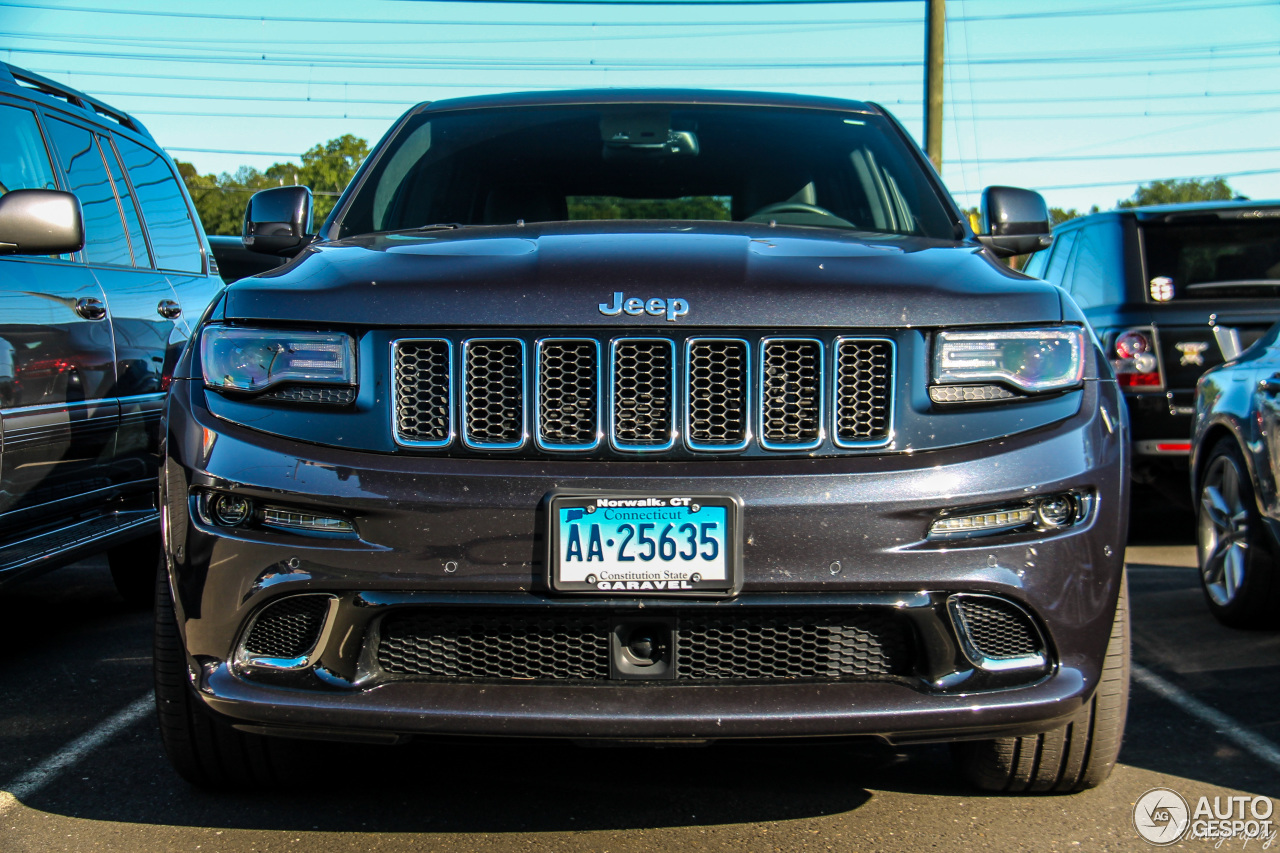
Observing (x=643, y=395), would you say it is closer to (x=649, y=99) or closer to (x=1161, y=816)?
(x=1161, y=816)

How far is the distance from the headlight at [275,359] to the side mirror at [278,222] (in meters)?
1.11

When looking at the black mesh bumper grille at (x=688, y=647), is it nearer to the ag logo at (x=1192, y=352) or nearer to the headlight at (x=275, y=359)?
the headlight at (x=275, y=359)

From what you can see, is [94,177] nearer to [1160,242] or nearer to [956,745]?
[956,745]

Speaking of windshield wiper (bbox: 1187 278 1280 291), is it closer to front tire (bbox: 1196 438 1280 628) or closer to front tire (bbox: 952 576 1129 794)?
front tire (bbox: 1196 438 1280 628)

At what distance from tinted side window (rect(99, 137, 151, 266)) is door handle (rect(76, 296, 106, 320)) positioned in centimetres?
78

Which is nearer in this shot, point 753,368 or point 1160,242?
point 753,368

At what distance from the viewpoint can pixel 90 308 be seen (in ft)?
15.4

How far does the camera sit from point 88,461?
15.3 ft

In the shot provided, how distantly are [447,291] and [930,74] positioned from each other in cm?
1658

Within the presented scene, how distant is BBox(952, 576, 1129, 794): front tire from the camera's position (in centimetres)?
299

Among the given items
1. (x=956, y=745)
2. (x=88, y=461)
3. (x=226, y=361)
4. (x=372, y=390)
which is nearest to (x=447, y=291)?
(x=372, y=390)

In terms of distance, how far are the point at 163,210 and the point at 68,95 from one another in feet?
2.58

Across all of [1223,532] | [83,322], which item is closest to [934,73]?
[1223,532]

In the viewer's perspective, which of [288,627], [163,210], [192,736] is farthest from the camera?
[163,210]
